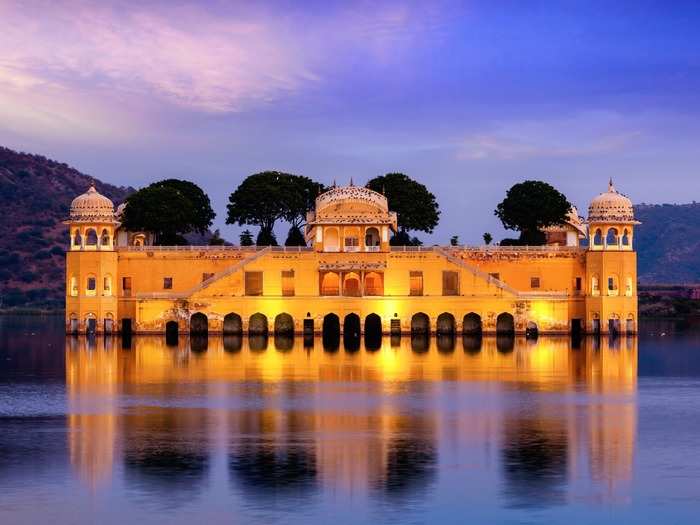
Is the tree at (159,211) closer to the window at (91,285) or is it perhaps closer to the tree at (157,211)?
the tree at (157,211)

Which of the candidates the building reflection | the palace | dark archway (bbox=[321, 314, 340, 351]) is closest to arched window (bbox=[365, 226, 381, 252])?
the palace

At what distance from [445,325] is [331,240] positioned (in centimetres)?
837

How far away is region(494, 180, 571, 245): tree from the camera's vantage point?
275 ft

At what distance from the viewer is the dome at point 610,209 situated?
7688 cm

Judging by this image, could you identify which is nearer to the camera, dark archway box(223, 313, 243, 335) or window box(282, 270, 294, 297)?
window box(282, 270, 294, 297)

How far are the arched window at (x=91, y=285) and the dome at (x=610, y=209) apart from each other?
27.1 metres

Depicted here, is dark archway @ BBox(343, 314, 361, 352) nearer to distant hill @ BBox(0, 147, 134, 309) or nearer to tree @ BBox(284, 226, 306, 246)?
tree @ BBox(284, 226, 306, 246)

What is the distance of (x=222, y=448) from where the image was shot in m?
30.7

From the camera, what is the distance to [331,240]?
253 ft

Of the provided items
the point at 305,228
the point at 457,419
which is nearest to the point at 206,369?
the point at 457,419

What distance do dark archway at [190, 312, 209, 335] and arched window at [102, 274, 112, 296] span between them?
194 inches

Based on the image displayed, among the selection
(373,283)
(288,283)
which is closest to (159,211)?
(288,283)

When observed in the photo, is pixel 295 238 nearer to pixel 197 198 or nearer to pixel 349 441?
pixel 197 198

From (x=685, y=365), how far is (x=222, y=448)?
31651 mm
